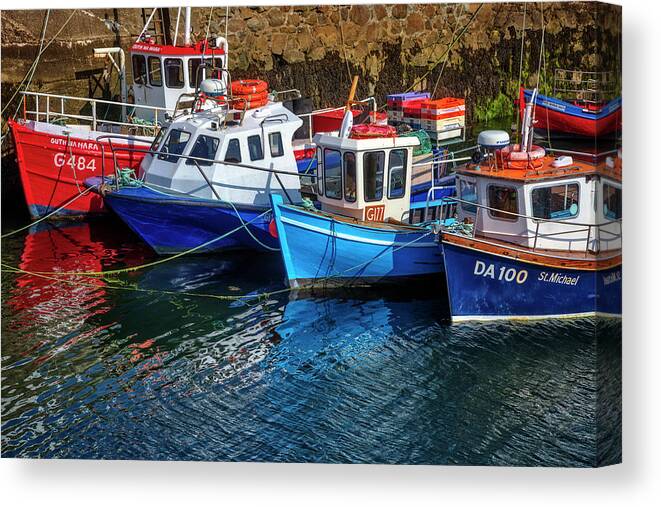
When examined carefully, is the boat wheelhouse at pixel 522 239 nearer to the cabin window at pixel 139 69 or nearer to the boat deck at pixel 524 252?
the boat deck at pixel 524 252

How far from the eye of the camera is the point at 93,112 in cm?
2069

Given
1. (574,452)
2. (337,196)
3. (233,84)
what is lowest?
(574,452)

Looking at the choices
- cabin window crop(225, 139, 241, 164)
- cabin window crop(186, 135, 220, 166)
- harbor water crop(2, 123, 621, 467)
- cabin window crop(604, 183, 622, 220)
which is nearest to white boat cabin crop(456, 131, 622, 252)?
harbor water crop(2, 123, 621, 467)

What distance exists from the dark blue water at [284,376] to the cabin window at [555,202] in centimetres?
140

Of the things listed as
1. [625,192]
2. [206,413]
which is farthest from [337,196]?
[625,192]

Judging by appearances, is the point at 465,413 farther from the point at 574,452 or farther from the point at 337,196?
the point at 337,196

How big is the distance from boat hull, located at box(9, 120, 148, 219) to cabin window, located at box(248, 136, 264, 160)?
2.68 metres

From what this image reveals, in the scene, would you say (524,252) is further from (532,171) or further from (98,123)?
(98,123)

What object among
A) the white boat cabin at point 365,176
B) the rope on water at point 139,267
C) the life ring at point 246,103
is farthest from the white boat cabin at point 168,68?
the white boat cabin at point 365,176

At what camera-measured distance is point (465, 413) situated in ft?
41.6

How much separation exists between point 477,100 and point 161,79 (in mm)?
8855

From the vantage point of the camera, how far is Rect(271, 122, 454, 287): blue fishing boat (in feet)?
54.1

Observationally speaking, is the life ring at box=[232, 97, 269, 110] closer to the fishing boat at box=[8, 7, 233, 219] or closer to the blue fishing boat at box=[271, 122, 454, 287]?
the fishing boat at box=[8, 7, 233, 219]

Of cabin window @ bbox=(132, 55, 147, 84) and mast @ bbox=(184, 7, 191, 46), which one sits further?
cabin window @ bbox=(132, 55, 147, 84)
